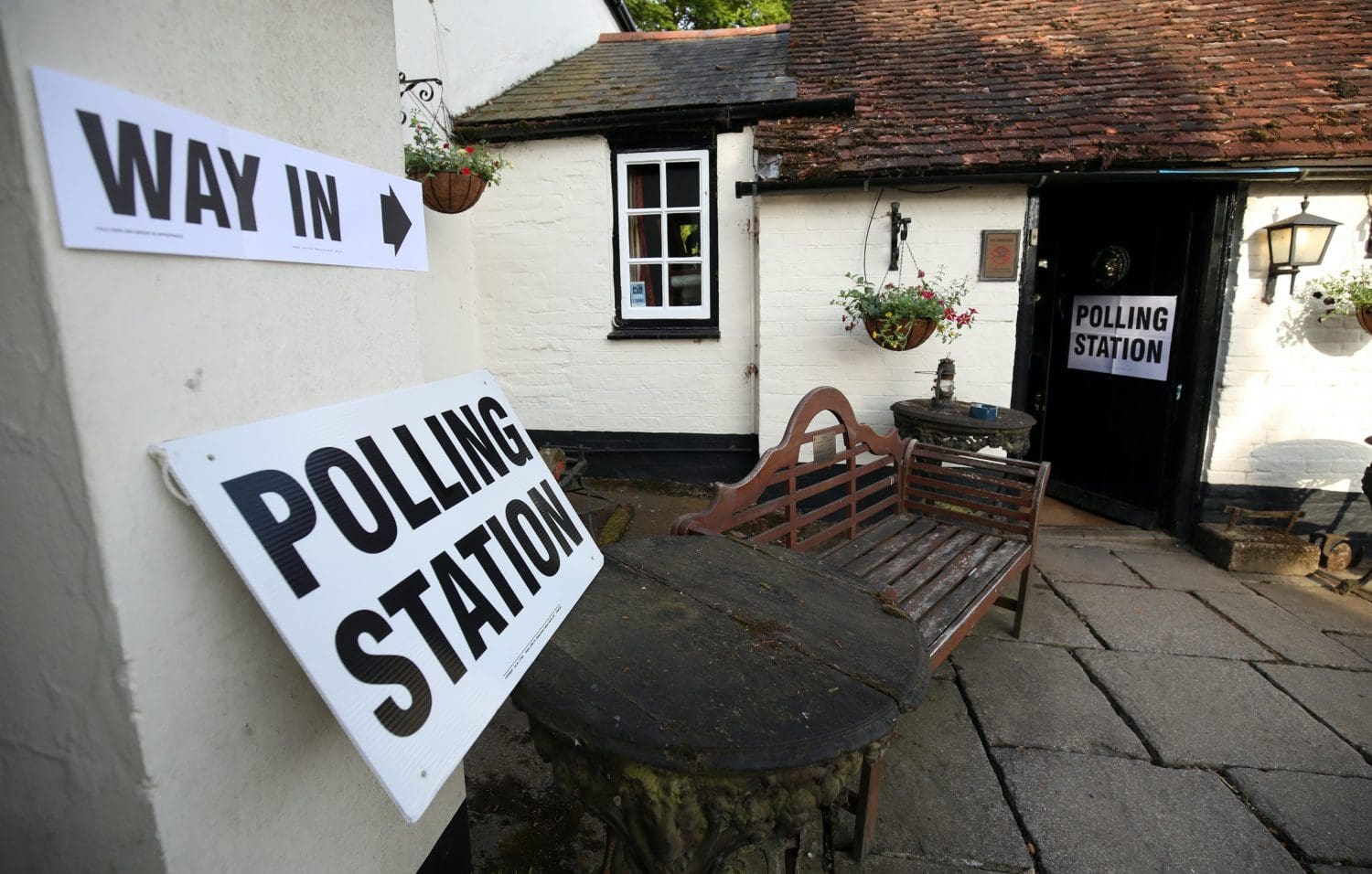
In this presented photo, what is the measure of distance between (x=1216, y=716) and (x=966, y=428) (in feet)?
6.52

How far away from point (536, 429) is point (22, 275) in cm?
533

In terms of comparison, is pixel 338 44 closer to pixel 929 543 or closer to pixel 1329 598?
pixel 929 543

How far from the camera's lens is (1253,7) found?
19.1 feet

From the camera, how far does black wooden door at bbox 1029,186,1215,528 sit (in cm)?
487

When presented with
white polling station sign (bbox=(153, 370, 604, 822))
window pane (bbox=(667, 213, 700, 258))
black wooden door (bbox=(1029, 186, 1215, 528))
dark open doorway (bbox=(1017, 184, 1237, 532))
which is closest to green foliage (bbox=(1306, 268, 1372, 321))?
dark open doorway (bbox=(1017, 184, 1237, 532))

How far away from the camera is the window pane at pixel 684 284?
5762 millimetres

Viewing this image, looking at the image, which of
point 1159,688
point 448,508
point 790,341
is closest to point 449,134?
point 790,341

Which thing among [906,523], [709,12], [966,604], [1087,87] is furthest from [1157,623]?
[709,12]

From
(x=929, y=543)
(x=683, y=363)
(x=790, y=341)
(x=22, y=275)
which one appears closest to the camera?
(x=22, y=275)

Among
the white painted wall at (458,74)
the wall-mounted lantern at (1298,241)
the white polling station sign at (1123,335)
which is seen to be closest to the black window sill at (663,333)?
the white painted wall at (458,74)

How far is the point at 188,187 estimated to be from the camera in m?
1.00

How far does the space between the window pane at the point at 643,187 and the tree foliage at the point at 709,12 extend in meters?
10.5

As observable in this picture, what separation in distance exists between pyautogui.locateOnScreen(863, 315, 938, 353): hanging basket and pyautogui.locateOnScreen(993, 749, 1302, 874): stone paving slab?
115 inches

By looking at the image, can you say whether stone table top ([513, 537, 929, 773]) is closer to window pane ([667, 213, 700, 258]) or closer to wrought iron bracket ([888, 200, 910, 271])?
wrought iron bracket ([888, 200, 910, 271])
